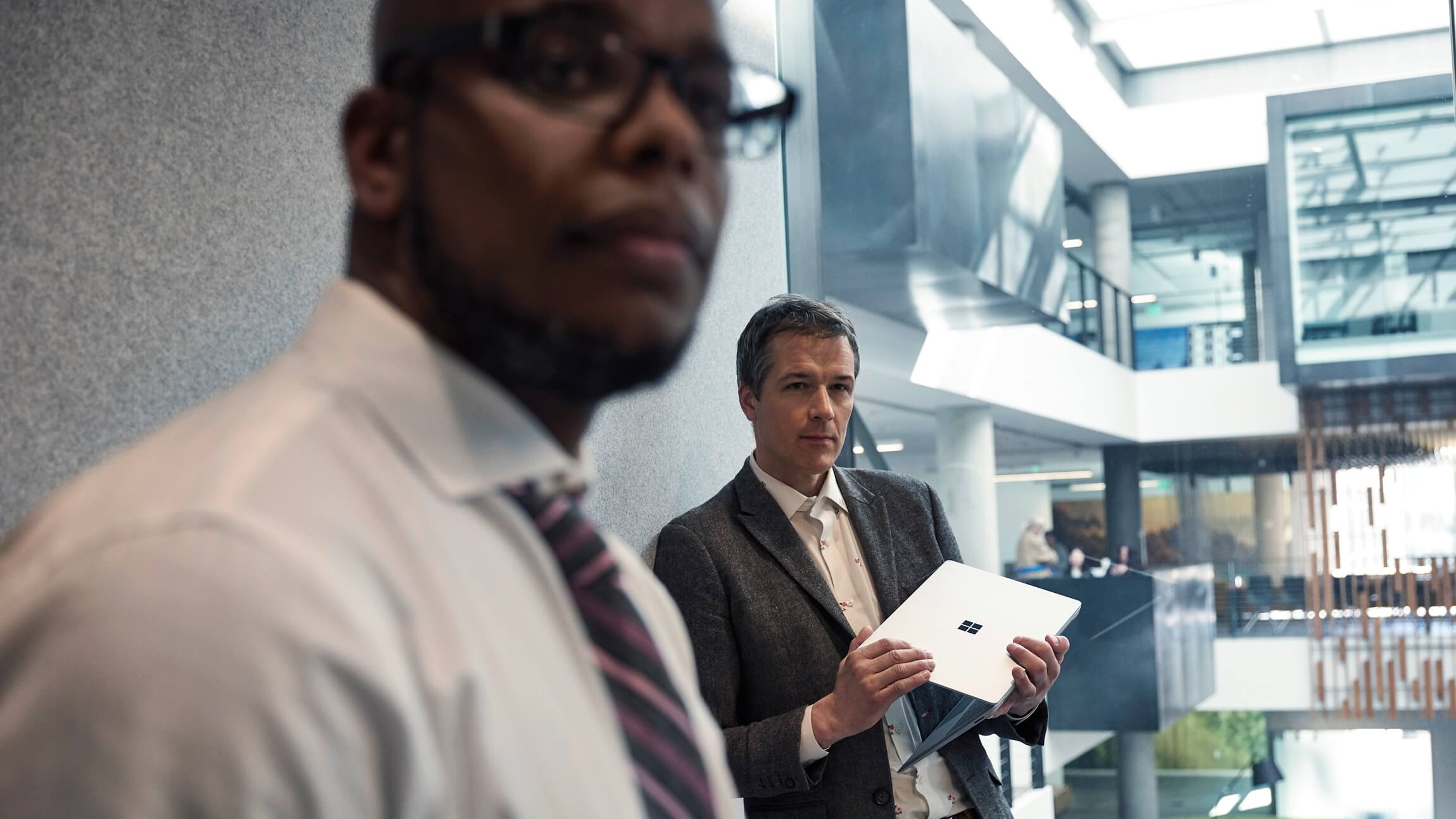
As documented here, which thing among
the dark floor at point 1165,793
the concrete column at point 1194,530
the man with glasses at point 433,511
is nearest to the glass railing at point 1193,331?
the concrete column at point 1194,530

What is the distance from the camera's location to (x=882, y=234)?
373 cm

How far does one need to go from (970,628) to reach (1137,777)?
5.54 ft

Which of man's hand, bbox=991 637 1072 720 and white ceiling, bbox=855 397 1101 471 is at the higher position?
white ceiling, bbox=855 397 1101 471

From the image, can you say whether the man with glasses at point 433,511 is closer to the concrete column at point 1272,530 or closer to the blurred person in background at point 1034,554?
the blurred person in background at point 1034,554

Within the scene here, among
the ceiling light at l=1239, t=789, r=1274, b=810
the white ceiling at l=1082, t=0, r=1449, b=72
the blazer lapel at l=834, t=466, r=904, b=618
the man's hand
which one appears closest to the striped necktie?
the man's hand

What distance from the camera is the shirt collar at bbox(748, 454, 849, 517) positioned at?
7.96 feet

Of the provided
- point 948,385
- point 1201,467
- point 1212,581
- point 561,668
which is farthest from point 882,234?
point 561,668

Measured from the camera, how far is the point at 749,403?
8.29 ft

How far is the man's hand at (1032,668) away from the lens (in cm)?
213

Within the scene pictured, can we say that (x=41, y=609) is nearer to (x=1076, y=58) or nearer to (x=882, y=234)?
(x=882, y=234)

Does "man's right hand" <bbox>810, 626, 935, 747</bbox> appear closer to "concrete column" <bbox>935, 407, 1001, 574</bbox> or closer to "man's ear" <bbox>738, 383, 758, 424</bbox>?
"man's ear" <bbox>738, 383, 758, 424</bbox>

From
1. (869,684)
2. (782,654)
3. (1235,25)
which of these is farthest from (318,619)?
(1235,25)

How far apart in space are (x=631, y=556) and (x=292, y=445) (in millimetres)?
367

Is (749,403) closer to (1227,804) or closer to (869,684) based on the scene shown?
(869,684)
